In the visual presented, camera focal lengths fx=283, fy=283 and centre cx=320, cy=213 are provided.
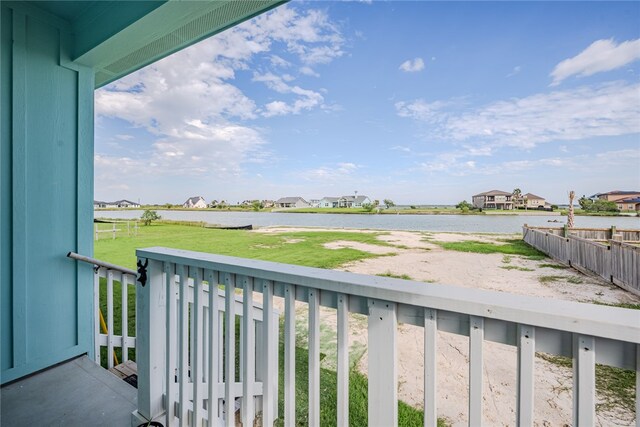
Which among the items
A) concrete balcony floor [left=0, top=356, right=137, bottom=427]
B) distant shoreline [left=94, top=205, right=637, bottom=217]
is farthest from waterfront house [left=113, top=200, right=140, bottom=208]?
concrete balcony floor [left=0, top=356, right=137, bottom=427]

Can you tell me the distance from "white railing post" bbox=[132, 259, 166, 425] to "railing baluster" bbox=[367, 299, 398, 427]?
0.93 metres

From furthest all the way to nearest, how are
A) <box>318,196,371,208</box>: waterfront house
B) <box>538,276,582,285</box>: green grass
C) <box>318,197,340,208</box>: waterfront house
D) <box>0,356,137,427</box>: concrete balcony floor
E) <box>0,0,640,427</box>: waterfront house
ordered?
1. <box>318,197,340,208</box>: waterfront house
2. <box>318,196,371,208</box>: waterfront house
3. <box>538,276,582,285</box>: green grass
4. <box>0,356,137,427</box>: concrete balcony floor
5. <box>0,0,640,427</box>: waterfront house

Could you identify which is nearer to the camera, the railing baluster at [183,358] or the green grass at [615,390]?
the railing baluster at [183,358]

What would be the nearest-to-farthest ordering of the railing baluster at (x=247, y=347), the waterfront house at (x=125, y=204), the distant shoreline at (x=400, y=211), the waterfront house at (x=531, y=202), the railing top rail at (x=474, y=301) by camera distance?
the railing top rail at (x=474, y=301) < the railing baluster at (x=247, y=347) < the distant shoreline at (x=400, y=211) < the waterfront house at (x=531, y=202) < the waterfront house at (x=125, y=204)

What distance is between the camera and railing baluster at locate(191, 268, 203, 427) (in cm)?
107

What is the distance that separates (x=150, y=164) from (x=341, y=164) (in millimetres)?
6414

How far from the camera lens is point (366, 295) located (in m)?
0.69

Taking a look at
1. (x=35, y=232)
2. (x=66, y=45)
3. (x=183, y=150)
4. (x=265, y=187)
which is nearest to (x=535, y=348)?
(x=35, y=232)

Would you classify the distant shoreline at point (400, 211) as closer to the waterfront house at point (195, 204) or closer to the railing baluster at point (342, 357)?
the waterfront house at point (195, 204)

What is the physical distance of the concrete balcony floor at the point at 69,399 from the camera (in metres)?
1.38

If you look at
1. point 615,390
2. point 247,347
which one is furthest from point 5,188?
point 615,390

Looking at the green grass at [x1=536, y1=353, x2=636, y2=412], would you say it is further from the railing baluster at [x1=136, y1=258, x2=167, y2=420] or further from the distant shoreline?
the railing baluster at [x1=136, y1=258, x2=167, y2=420]

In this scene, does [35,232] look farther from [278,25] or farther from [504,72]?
[504,72]

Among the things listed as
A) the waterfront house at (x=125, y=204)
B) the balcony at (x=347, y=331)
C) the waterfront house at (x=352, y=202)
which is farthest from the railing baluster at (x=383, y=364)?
the waterfront house at (x=352, y=202)
